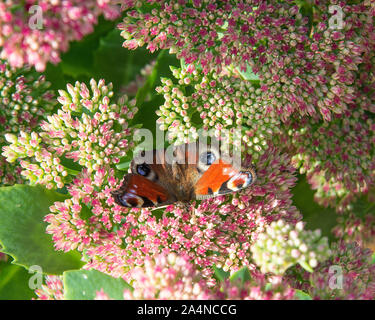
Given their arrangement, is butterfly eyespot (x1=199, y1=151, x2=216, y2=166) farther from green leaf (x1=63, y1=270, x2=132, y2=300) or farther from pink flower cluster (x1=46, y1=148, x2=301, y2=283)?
green leaf (x1=63, y1=270, x2=132, y2=300)

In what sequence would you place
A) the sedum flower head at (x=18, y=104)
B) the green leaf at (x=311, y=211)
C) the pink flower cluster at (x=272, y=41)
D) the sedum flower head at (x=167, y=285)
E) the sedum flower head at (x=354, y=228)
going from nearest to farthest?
1. the sedum flower head at (x=167, y=285)
2. the pink flower cluster at (x=272, y=41)
3. the sedum flower head at (x=18, y=104)
4. the green leaf at (x=311, y=211)
5. the sedum flower head at (x=354, y=228)

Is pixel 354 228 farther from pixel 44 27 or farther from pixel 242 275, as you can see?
pixel 44 27

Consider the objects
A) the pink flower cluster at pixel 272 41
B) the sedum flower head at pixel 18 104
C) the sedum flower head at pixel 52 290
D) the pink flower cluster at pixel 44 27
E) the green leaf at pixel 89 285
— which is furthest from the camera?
the sedum flower head at pixel 18 104

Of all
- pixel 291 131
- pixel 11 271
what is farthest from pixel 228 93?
pixel 11 271

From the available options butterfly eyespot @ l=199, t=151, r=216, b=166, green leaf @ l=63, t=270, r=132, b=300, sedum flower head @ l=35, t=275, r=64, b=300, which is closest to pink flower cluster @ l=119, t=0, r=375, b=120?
butterfly eyespot @ l=199, t=151, r=216, b=166

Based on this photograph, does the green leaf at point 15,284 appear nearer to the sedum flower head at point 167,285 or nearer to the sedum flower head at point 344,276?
the sedum flower head at point 167,285

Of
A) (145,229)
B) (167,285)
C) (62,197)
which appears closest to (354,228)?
(145,229)

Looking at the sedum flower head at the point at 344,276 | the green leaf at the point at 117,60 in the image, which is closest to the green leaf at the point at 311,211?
the sedum flower head at the point at 344,276
